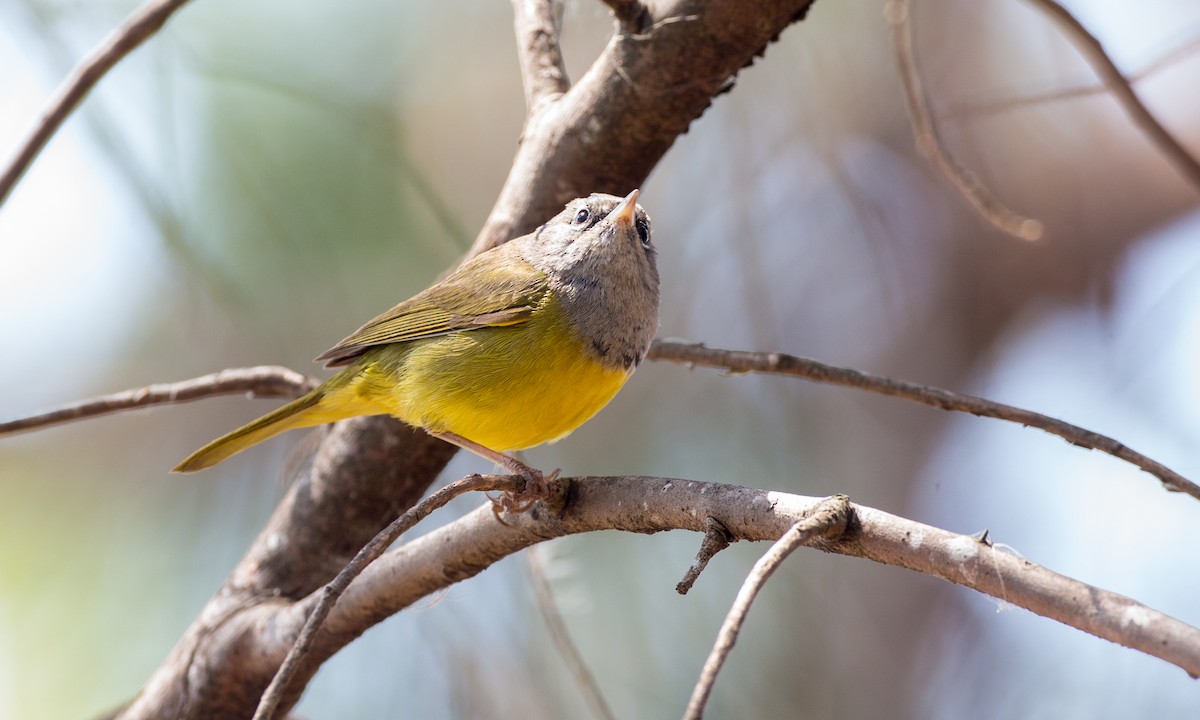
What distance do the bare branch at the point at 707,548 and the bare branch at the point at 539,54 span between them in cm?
193

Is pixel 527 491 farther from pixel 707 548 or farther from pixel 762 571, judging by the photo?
pixel 762 571

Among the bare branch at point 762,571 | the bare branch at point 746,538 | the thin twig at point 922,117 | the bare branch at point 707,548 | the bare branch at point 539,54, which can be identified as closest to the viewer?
the bare branch at point 762,571

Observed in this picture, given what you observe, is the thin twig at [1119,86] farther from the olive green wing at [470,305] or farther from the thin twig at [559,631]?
the thin twig at [559,631]

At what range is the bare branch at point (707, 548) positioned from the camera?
1739mm

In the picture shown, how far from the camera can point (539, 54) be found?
139 inches

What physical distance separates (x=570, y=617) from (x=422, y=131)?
7.77ft

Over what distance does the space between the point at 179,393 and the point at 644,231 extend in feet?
5.10

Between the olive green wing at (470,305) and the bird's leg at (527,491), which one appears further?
the olive green wing at (470,305)

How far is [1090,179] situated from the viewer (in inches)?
214

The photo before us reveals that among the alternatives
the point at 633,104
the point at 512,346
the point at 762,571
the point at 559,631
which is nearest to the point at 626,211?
the point at 633,104

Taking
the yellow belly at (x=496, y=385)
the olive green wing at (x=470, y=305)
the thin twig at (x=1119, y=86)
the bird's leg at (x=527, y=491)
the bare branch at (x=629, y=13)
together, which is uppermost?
the thin twig at (x=1119, y=86)

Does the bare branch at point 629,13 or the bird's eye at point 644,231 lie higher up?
the bare branch at point 629,13

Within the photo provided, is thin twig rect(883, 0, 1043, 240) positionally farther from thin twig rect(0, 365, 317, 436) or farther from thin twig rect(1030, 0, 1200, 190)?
thin twig rect(0, 365, 317, 436)

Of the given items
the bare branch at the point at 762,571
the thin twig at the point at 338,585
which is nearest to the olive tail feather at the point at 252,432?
the thin twig at the point at 338,585
